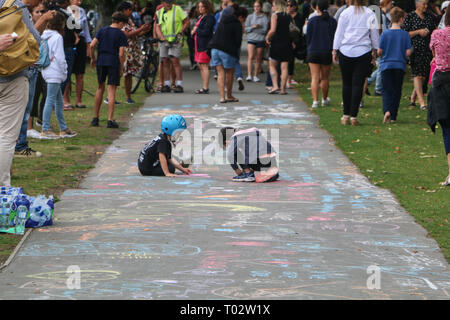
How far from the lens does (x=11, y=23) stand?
23.3 ft

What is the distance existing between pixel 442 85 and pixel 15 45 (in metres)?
4.52

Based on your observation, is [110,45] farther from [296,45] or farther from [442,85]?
[296,45]

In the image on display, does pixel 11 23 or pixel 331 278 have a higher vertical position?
pixel 11 23

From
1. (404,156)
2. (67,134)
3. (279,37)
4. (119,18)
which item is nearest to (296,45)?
(279,37)

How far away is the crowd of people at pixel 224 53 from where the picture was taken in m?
8.94

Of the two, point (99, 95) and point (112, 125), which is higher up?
point (99, 95)

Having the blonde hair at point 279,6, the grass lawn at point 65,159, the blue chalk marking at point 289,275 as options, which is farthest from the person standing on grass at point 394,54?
the blue chalk marking at point 289,275

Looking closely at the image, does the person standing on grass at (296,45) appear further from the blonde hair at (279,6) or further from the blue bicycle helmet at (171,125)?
the blue bicycle helmet at (171,125)

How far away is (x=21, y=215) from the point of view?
21.6 ft

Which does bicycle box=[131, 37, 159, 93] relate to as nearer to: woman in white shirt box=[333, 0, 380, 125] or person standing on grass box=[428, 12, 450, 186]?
woman in white shirt box=[333, 0, 380, 125]
